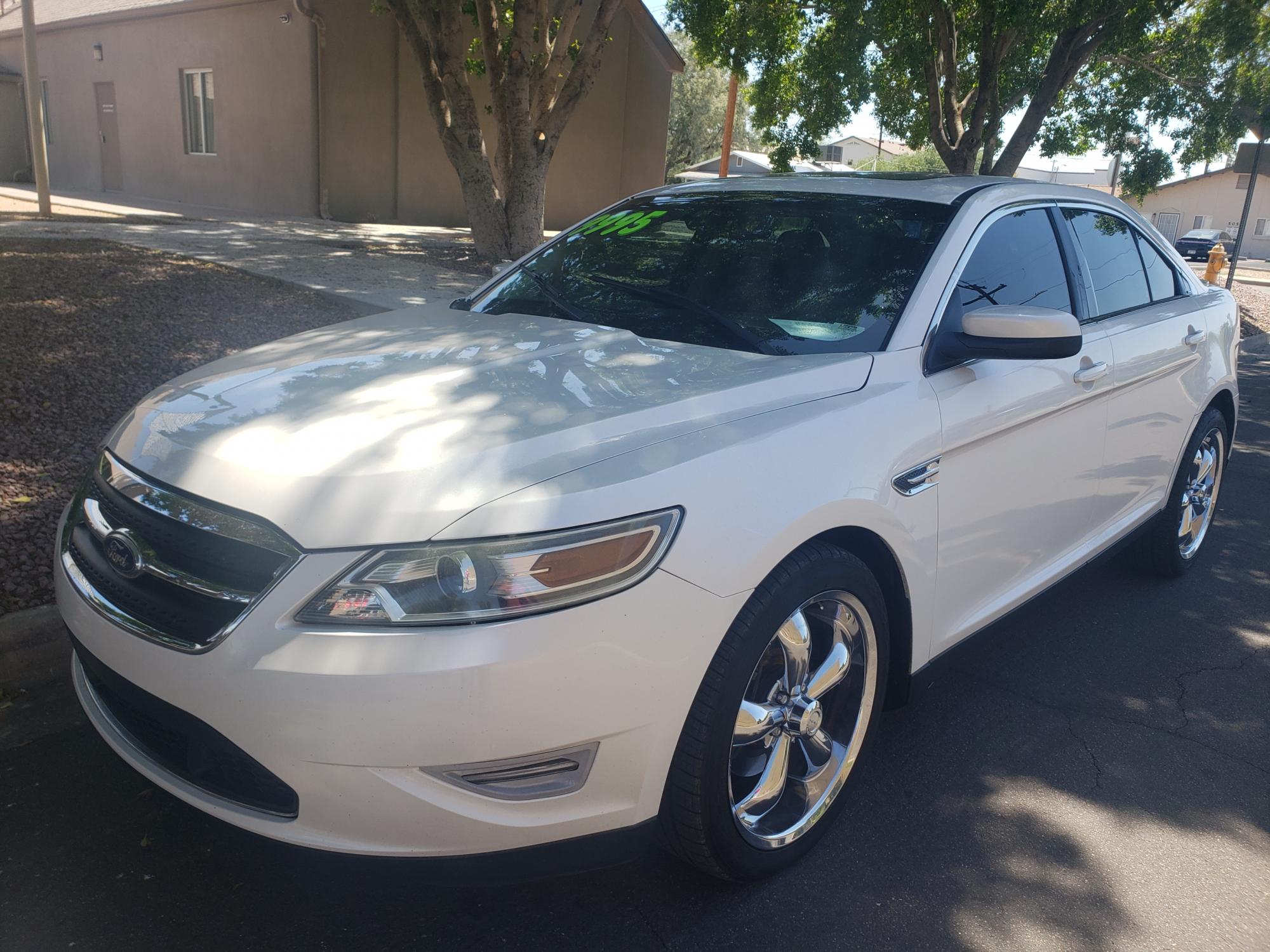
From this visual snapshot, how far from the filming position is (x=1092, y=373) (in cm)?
366

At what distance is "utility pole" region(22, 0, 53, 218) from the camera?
43.5ft

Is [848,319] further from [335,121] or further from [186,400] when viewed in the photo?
[335,121]

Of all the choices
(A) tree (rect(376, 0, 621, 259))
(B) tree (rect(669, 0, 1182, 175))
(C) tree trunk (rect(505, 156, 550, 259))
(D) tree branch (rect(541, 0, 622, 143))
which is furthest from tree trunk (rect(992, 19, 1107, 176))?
(C) tree trunk (rect(505, 156, 550, 259))

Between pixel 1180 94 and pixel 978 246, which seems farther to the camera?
pixel 1180 94

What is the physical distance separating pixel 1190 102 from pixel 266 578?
59.7 ft

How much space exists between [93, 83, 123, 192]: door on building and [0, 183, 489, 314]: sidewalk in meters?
3.12

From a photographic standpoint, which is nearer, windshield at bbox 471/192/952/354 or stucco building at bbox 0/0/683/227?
windshield at bbox 471/192/952/354

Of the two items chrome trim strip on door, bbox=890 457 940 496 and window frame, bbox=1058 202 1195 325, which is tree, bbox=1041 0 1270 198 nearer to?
window frame, bbox=1058 202 1195 325

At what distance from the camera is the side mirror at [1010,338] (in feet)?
9.66

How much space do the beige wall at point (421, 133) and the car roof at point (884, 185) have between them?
15.3 meters

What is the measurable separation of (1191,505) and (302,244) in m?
11.5

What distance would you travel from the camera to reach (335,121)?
17.8m

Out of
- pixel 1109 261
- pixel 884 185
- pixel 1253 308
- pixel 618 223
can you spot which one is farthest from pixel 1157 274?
pixel 1253 308

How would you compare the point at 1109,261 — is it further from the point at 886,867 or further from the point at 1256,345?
the point at 1256,345
